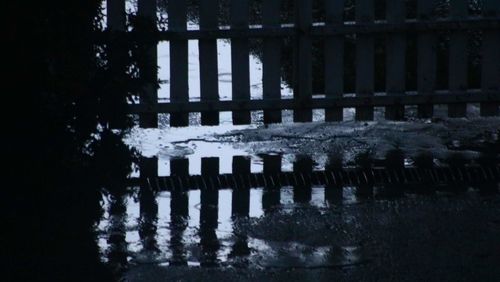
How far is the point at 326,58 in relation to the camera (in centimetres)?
965

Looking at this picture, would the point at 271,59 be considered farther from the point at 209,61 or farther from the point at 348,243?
the point at 348,243

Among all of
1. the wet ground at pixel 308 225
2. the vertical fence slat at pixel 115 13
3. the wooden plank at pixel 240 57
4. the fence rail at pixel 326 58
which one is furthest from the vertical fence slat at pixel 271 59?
the vertical fence slat at pixel 115 13

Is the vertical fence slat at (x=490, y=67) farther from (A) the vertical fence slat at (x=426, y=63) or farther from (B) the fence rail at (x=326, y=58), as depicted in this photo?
(A) the vertical fence slat at (x=426, y=63)

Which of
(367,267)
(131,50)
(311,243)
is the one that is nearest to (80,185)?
(131,50)

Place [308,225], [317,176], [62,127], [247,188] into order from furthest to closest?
[317,176], [247,188], [62,127], [308,225]

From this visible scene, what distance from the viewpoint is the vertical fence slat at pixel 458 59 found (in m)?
9.59

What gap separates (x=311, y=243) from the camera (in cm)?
624

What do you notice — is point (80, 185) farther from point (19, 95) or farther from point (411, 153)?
point (411, 153)

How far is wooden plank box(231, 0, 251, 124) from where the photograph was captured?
9.41 metres

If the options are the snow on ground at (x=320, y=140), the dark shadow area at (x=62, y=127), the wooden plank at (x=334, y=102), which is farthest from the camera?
the wooden plank at (x=334, y=102)

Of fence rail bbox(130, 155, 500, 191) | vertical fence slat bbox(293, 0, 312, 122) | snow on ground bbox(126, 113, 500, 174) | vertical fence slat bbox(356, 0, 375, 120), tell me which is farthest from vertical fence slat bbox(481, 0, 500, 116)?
fence rail bbox(130, 155, 500, 191)

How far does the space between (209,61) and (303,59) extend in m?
0.75

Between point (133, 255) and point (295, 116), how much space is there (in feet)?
12.8

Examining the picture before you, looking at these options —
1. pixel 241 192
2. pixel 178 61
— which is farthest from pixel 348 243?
pixel 178 61
